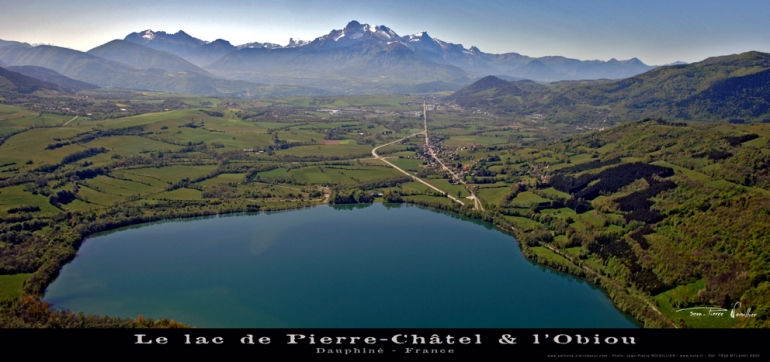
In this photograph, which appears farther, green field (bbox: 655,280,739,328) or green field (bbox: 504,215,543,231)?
green field (bbox: 504,215,543,231)

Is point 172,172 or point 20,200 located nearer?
point 20,200

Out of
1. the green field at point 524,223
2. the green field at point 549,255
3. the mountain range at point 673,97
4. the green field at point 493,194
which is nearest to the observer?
the green field at point 549,255

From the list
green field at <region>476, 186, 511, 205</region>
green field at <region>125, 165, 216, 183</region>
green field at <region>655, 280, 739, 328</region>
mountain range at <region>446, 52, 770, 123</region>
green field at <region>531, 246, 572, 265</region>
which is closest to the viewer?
green field at <region>655, 280, 739, 328</region>

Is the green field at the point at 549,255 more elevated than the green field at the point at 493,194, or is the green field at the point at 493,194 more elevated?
the green field at the point at 493,194

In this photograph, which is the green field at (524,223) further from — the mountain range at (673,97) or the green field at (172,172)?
the mountain range at (673,97)

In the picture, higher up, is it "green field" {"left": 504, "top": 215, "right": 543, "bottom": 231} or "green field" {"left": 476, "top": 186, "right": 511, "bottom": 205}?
"green field" {"left": 476, "top": 186, "right": 511, "bottom": 205}

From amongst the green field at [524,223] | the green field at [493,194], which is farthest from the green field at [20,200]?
the green field at [524,223]

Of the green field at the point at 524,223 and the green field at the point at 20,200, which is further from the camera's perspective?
the green field at the point at 524,223

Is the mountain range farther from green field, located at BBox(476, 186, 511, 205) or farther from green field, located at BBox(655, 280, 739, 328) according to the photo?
green field, located at BBox(655, 280, 739, 328)

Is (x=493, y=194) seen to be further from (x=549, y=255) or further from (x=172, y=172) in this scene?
(x=172, y=172)

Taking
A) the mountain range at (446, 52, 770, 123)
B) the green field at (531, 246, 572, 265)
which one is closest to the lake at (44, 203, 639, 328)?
the green field at (531, 246, 572, 265)

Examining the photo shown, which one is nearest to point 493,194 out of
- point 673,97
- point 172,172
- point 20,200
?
point 172,172

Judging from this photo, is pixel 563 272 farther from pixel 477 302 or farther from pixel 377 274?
pixel 377 274

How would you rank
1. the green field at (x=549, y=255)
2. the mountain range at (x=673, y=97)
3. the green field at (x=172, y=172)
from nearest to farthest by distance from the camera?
the green field at (x=549, y=255)
the green field at (x=172, y=172)
the mountain range at (x=673, y=97)
